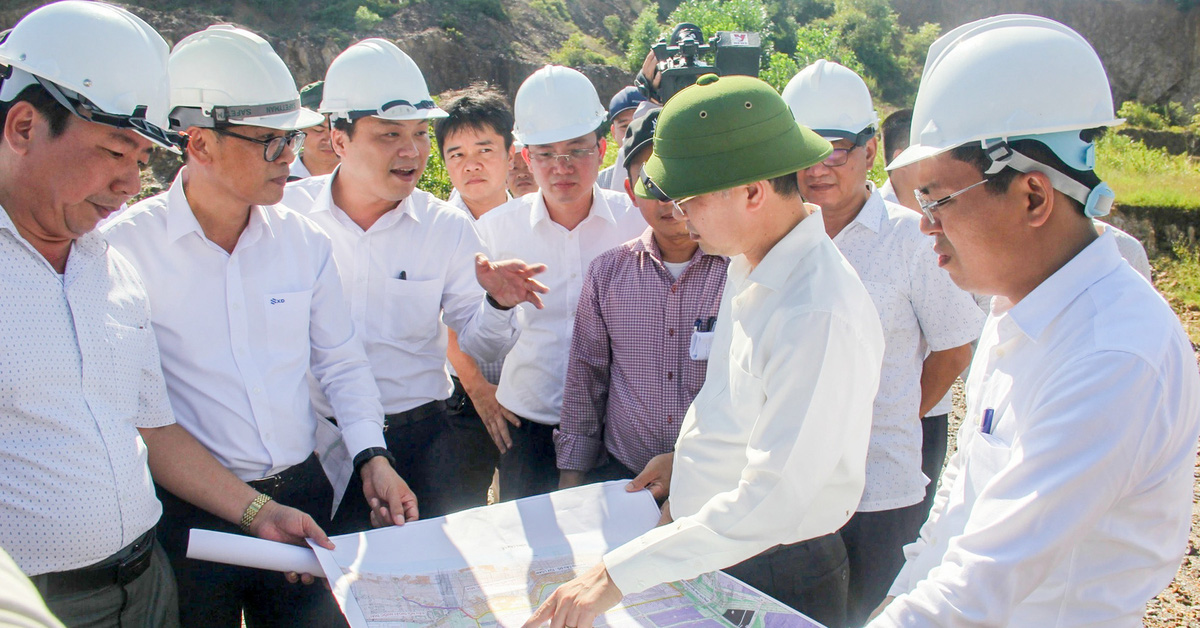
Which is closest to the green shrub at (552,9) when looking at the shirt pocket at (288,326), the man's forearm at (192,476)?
the shirt pocket at (288,326)

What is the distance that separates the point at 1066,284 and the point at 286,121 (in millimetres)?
2097

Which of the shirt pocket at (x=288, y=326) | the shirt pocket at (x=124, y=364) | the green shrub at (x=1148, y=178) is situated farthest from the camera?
the green shrub at (x=1148, y=178)

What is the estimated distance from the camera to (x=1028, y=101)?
4.82 ft

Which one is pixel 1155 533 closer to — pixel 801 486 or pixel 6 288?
pixel 801 486

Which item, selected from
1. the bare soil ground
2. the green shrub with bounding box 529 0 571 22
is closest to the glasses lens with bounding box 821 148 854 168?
the bare soil ground

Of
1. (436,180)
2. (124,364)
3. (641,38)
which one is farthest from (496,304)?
(641,38)

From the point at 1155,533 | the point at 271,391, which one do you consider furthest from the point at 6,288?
the point at 1155,533

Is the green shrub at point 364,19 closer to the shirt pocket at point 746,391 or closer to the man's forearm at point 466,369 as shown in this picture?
the man's forearm at point 466,369

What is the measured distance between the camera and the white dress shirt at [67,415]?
1.81 meters

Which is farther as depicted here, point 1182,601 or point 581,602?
point 1182,601

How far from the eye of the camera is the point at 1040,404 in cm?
137

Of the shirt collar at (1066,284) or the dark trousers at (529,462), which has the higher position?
the shirt collar at (1066,284)

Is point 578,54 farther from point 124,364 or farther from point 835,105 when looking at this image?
point 124,364

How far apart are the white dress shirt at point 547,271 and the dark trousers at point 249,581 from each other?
0.88 m
